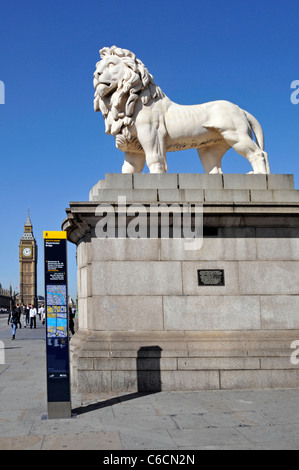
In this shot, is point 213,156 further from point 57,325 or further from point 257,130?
point 57,325

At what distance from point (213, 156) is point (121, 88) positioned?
260 cm

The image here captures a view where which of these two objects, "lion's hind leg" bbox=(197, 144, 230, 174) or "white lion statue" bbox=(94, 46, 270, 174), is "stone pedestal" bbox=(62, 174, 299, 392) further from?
"lion's hind leg" bbox=(197, 144, 230, 174)

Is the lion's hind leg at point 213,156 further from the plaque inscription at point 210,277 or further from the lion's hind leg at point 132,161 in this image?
the plaque inscription at point 210,277

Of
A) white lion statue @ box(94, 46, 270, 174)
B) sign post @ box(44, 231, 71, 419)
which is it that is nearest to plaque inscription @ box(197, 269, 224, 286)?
white lion statue @ box(94, 46, 270, 174)

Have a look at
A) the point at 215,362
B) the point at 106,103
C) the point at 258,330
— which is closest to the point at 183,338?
the point at 215,362

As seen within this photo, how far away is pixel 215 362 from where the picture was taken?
845 centimetres

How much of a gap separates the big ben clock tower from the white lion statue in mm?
171937

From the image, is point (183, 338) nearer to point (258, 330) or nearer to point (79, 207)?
point (258, 330)

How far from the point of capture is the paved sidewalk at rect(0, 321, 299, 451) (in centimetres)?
549

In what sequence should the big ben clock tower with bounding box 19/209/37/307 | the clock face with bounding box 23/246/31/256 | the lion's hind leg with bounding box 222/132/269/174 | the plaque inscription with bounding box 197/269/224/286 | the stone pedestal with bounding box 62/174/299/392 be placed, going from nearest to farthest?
the stone pedestal with bounding box 62/174/299/392, the plaque inscription with bounding box 197/269/224/286, the lion's hind leg with bounding box 222/132/269/174, the big ben clock tower with bounding box 19/209/37/307, the clock face with bounding box 23/246/31/256

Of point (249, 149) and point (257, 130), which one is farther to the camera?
point (257, 130)

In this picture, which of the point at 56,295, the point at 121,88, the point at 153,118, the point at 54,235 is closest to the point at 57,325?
the point at 56,295

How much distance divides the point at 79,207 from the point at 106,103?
2.83m

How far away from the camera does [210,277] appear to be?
29.7 feet
